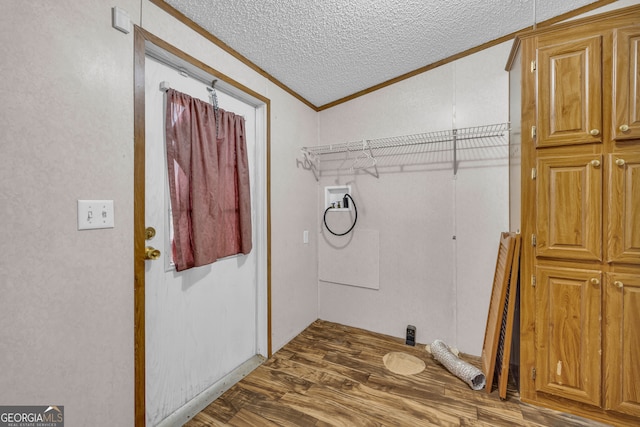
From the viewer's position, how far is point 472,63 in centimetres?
216

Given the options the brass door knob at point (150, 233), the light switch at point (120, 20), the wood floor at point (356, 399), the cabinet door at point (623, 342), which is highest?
the light switch at point (120, 20)

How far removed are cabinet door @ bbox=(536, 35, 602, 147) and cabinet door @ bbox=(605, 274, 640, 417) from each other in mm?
821

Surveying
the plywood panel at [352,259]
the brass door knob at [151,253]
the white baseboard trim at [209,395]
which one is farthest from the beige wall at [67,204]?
the plywood panel at [352,259]

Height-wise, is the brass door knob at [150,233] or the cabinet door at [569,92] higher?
the cabinet door at [569,92]

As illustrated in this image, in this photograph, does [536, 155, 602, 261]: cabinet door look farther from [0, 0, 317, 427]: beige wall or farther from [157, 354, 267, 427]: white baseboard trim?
[0, 0, 317, 427]: beige wall

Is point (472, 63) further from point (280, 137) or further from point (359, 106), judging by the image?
point (280, 137)

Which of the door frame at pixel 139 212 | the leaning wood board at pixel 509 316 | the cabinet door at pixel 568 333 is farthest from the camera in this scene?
the leaning wood board at pixel 509 316

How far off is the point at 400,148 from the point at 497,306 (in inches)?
58.0

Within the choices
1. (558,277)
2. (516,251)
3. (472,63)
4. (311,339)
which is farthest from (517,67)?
(311,339)

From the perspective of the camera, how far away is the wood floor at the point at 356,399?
153 cm

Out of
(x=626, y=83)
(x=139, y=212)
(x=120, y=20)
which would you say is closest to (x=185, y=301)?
(x=139, y=212)

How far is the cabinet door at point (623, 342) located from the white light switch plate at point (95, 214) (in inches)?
100

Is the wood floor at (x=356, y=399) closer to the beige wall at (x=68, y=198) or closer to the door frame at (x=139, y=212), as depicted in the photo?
the door frame at (x=139, y=212)

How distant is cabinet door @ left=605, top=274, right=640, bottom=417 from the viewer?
4.62 ft
